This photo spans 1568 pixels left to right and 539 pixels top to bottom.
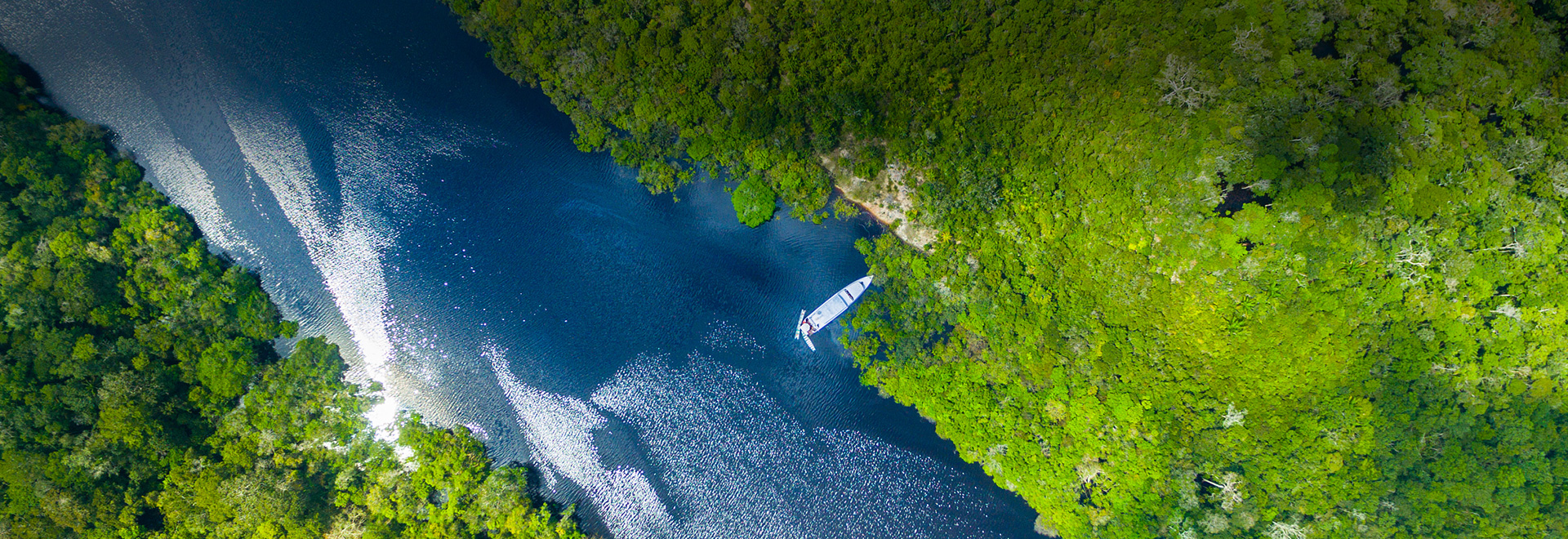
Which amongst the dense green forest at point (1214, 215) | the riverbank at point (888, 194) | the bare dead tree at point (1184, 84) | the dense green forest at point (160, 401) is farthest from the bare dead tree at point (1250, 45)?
the dense green forest at point (160, 401)

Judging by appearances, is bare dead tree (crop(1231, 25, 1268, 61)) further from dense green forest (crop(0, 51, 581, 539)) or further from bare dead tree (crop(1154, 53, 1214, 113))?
dense green forest (crop(0, 51, 581, 539))

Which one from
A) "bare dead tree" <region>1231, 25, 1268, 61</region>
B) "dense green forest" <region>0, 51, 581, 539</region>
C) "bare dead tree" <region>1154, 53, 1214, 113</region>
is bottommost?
"dense green forest" <region>0, 51, 581, 539</region>

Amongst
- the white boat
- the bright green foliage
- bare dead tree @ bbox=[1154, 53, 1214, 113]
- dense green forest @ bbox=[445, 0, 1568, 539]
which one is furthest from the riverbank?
bare dead tree @ bbox=[1154, 53, 1214, 113]

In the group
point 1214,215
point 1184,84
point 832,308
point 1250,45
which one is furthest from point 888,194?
point 1250,45

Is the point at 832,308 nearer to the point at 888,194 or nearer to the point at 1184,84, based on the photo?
the point at 888,194

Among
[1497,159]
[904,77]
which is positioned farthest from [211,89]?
[1497,159]

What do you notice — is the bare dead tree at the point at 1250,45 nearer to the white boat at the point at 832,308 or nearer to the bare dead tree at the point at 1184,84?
the bare dead tree at the point at 1184,84
